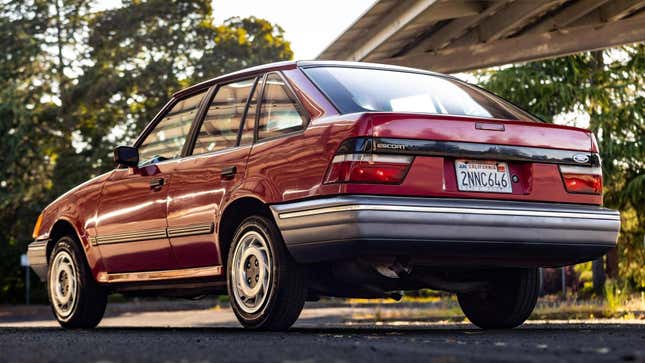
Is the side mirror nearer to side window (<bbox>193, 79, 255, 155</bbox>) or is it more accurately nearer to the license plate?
side window (<bbox>193, 79, 255, 155</bbox>)

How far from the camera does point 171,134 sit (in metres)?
8.66

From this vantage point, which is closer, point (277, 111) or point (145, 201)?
point (277, 111)

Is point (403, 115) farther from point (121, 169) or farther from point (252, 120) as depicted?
point (121, 169)

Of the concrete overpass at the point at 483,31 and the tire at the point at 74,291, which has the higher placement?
the concrete overpass at the point at 483,31

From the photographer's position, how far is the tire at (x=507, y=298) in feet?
26.8

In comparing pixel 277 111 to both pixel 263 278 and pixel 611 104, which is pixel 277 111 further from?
pixel 611 104

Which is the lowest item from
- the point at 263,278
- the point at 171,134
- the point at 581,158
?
the point at 263,278

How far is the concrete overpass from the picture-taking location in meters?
16.2

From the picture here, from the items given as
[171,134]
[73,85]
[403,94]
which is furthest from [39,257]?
[73,85]

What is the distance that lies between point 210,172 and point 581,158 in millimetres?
2371

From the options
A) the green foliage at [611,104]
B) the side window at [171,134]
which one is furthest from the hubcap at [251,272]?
the green foliage at [611,104]

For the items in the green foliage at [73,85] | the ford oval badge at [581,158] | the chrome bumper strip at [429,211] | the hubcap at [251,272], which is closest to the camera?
the chrome bumper strip at [429,211]

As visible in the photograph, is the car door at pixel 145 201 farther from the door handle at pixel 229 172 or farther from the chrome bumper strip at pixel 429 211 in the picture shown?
the chrome bumper strip at pixel 429 211

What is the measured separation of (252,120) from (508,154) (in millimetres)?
1704
